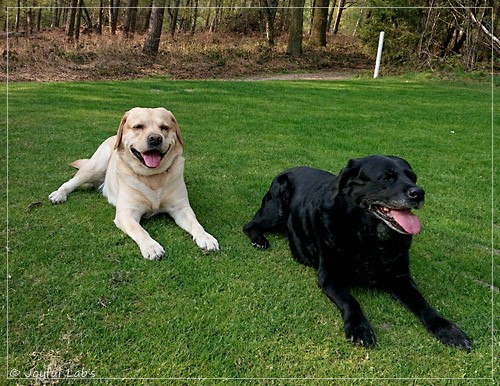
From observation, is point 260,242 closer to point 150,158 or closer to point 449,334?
point 150,158

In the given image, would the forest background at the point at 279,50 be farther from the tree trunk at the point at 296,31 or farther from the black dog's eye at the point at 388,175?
the black dog's eye at the point at 388,175

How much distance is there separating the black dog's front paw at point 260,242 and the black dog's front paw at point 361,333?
113cm

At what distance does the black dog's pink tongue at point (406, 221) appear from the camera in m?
2.50

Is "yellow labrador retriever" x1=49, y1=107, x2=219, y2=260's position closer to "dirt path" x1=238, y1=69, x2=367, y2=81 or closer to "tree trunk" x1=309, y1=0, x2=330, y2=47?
"dirt path" x1=238, y1=69, x2=367, y2=81

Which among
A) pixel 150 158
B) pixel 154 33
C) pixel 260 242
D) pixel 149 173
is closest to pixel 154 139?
pixel 150 158

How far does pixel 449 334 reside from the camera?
252 centimetres

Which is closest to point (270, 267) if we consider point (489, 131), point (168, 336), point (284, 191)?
point (284, 191)

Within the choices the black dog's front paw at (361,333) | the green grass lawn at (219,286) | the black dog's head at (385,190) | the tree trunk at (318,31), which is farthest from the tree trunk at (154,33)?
the black dog's front paw at (361,333)

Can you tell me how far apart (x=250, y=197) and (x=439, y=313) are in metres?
2.35

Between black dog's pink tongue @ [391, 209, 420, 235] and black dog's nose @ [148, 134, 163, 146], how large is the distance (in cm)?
200

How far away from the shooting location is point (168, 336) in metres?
2.44

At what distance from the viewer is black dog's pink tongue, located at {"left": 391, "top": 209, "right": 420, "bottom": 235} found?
2498 millimetres

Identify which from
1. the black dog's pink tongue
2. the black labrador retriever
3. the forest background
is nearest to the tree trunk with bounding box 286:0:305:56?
the forest background

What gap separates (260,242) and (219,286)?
730 mm
